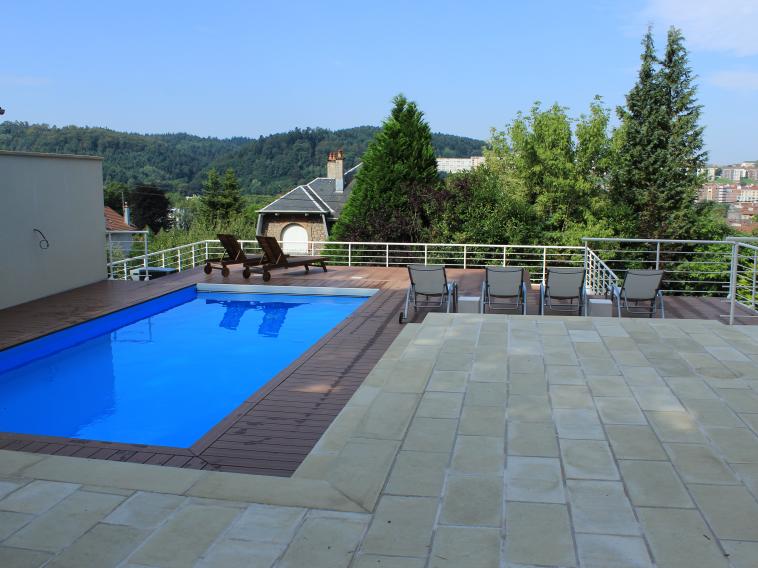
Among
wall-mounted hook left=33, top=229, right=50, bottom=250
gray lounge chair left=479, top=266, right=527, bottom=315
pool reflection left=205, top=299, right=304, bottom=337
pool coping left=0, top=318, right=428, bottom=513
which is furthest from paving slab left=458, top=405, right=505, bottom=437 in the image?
wall-mounted hook left=33, top=229, right=50, bottom=250

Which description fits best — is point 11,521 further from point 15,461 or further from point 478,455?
point 478,455

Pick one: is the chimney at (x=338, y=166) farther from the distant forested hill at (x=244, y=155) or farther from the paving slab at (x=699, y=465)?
the paving slab at (x=699, y=465)

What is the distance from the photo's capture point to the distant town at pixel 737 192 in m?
22.6

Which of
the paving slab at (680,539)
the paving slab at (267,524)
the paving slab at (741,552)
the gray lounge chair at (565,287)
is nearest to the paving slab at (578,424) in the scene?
the paving slab at (680,539)

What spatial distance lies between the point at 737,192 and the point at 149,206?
4741cm

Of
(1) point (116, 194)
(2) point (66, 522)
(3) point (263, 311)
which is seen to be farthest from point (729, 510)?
(1) point (116, 194)

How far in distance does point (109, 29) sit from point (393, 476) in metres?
27.6

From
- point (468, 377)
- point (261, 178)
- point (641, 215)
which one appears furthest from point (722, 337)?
point (261, 178)

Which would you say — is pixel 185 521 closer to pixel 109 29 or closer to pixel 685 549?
pixel 685 549

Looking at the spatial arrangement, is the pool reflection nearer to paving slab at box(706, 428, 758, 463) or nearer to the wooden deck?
the wooden deck

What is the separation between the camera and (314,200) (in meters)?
35.8

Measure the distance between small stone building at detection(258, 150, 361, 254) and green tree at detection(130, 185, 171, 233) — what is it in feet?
84.3

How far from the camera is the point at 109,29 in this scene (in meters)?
26.1

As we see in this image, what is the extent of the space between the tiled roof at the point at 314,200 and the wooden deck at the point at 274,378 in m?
23.1
